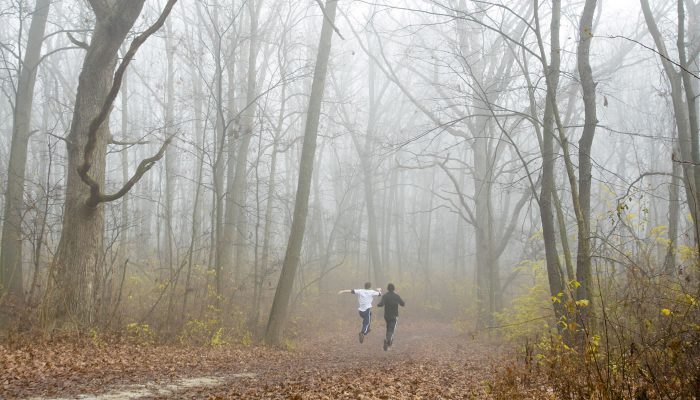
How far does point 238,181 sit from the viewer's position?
686 inches

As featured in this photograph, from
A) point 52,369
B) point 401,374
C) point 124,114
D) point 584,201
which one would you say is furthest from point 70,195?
point 124,114

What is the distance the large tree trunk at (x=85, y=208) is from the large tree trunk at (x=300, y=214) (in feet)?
15.3

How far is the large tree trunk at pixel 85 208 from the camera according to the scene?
8.93 m

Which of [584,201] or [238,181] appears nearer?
[584,201]

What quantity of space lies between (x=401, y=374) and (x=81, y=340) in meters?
5.54

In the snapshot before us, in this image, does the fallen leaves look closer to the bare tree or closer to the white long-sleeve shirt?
the bare tree

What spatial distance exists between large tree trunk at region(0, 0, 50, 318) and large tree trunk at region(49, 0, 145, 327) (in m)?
2.52

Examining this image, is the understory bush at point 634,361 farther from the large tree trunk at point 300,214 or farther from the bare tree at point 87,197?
the bare tree at point 87,197

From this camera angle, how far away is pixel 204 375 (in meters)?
7.68

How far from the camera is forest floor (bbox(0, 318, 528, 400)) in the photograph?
5.98 m

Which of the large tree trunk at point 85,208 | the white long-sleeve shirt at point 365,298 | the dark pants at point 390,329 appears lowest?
the dark pants at point 390,329

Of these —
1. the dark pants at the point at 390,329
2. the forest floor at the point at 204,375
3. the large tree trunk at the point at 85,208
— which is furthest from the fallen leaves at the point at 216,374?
the dark pants at the point at 390,329

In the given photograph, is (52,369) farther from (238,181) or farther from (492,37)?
(492,37)

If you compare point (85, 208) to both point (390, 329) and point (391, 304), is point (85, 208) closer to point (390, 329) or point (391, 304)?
point (391, 304)
